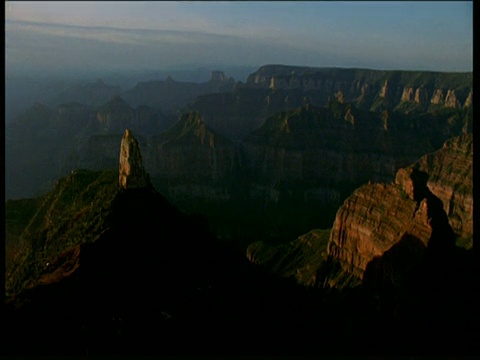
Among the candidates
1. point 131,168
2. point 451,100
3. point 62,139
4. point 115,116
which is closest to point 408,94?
point 451,100

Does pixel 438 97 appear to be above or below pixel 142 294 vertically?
above

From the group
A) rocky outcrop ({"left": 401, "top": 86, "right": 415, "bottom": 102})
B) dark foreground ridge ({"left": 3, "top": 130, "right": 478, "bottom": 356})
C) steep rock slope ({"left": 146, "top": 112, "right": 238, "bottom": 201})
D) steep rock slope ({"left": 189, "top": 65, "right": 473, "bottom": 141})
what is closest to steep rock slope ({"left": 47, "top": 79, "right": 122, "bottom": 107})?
steep rock slope ({"left": 146, "top": 112, "right": 238, "bottom": 201})

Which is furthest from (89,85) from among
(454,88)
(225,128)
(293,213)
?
(454,88)

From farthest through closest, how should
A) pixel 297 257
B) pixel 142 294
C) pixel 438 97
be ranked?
1. pixel 438 97
2. pixel 297 257
3. pixel 142 294

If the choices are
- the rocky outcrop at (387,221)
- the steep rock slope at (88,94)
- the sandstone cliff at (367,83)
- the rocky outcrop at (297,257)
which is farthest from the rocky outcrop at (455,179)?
the sandstone cliff at (367,83)

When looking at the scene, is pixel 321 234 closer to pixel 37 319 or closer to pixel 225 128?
pixel 37 319

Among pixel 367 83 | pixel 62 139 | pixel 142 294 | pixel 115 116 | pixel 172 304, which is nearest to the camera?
pixel 142 294

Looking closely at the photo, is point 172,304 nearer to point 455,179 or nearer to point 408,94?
point 455,179

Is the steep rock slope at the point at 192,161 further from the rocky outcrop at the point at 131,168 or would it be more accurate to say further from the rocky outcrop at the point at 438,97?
the rocky outcrop at the point at 438,97

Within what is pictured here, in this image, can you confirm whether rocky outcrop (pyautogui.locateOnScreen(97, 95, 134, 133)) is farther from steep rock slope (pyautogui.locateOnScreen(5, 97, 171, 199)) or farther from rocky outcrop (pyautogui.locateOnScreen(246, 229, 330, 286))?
rocky outcrop (pyautogui.locateOnScreen(246, 229, 330, 286))
